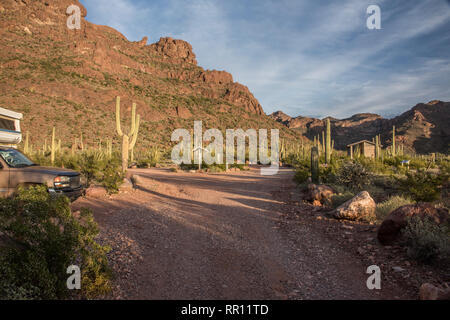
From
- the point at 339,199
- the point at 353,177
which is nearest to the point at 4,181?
the point at 339,199

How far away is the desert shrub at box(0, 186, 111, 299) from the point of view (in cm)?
247

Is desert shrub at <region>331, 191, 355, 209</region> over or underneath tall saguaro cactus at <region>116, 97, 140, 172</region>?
underneath

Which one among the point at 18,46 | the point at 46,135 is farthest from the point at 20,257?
the point at 18,46

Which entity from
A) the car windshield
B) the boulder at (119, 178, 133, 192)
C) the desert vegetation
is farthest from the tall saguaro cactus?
the desert vegetation

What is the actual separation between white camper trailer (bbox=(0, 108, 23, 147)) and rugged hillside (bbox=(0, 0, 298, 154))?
30.5 m

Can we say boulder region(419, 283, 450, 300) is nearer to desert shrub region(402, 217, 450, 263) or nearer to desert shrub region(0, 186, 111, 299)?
desert shrub region(402, 217, 450, 263)

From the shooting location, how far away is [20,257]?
103 inches

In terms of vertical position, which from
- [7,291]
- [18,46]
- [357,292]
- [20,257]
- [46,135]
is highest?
[18,46]

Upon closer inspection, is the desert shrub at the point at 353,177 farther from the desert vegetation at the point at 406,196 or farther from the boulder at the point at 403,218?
the boulder at the point at 403,218

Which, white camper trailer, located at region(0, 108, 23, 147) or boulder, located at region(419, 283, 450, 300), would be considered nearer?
boulder, located at region(419, 283, 450, 300)

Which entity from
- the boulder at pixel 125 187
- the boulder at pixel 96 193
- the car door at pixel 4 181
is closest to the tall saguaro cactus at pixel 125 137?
the boulder at pixel 125 187

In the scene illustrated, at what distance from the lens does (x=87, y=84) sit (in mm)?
51375
